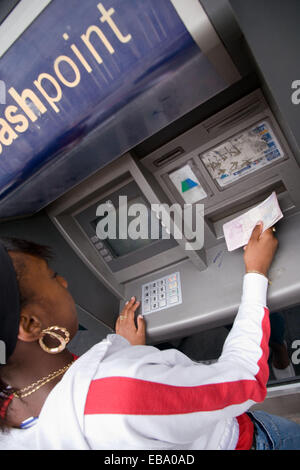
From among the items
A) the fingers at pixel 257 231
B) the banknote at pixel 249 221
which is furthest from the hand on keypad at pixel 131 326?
the fingers at pixel 257 231

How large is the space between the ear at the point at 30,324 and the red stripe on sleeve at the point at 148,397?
10.8 inches

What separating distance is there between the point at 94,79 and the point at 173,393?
849mm

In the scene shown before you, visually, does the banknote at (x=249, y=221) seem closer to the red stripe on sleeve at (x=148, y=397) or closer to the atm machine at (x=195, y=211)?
the atm machine at (x=195, y=211)

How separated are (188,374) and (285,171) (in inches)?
37.2

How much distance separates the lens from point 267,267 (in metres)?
1.23

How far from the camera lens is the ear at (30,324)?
0.84 m

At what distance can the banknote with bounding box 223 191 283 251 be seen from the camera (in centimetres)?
127

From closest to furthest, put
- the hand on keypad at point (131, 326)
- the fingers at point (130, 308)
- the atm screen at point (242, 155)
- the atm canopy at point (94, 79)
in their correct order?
the atm canopy at point (94, 79) → the atm screen at point (242, 155) → the hand on keypad at point (131, 326) → the fingers at point (130, 308)

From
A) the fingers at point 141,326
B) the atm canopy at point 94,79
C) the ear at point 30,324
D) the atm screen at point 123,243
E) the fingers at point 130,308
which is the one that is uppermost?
the atm canopy at point 94,79

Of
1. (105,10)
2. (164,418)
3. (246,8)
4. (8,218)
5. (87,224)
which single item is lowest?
(164,418)

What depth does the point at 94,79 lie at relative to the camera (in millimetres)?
854

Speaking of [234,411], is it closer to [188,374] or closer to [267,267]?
[188,374]

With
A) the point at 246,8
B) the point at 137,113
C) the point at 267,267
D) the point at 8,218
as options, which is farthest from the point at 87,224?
the point at 246,8

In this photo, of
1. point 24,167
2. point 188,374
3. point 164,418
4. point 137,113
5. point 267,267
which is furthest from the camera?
point 267,267
